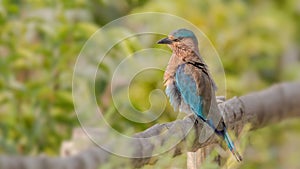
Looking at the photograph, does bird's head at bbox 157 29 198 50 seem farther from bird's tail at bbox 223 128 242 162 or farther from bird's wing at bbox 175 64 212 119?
bird's tail at bbox 223 128 242 162

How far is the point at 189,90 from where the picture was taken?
1.19 meters

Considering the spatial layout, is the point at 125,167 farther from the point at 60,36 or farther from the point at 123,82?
the point at 123,82

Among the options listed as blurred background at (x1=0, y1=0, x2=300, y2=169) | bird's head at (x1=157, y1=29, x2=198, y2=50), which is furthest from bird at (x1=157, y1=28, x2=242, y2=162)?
blurred background at (x1=0, y1=0, x2=300, y2=169)

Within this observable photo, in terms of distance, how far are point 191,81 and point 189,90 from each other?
15mm

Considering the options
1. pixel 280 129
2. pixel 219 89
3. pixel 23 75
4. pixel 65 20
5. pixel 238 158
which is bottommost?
pixel 238 158

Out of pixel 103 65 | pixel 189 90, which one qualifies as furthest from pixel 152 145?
pixel 103 65

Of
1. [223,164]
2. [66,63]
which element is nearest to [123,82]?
[66,63]

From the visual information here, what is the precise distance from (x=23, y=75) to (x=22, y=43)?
0.60m

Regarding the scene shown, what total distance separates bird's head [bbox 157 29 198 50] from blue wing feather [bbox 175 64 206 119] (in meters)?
0.03

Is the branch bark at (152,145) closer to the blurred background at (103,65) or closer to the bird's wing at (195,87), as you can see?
the bird's wing at (195,87)

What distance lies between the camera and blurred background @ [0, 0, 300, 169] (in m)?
2.68

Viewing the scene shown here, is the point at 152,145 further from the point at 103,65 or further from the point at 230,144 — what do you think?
the point at 103,65

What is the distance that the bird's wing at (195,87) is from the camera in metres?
1.19

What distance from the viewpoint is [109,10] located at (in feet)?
12.5
